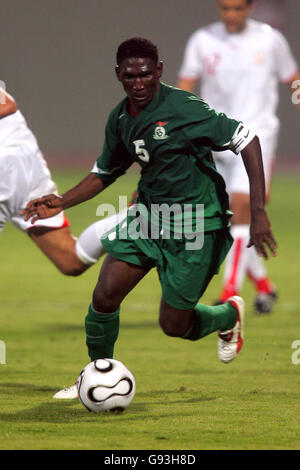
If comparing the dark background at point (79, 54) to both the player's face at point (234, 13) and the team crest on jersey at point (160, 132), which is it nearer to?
the player's face at point (234, 13)

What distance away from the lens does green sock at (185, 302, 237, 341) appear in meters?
5.65

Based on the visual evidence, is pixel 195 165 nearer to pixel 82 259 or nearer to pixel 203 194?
pixel 203 194

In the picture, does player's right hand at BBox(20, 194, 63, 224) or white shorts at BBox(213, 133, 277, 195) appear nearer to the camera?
player's right hand at BBox(20, 194, 63, 224)

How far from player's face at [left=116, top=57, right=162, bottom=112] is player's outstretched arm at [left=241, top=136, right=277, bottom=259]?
59cm

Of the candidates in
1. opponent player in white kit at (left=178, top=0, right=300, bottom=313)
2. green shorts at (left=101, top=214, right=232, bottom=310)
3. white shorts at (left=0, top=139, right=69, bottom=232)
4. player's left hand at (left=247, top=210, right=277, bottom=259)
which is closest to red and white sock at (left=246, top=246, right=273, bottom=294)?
opponent player in white kit at (left=178, top=0, right=300, bottom=313)

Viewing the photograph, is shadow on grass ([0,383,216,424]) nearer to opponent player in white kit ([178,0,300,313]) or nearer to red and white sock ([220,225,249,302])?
red and white sock ([220,225,249,302])

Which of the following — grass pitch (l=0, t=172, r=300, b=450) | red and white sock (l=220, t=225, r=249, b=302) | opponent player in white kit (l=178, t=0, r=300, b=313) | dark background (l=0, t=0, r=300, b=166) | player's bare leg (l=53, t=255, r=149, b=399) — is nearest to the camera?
grass pitch (l=0, t=172, r=300, b=450)

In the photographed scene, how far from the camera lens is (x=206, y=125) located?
5.13m

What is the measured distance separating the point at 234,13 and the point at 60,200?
416 centimetres

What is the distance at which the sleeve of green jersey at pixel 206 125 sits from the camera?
513 cm

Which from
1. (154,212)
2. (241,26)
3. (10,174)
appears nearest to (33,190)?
(10,174)

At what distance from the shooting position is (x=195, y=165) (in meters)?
5.30

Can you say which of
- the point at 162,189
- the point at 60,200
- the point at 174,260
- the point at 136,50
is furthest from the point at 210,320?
the point at 136,50

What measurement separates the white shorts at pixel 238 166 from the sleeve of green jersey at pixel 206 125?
3.53 meters
